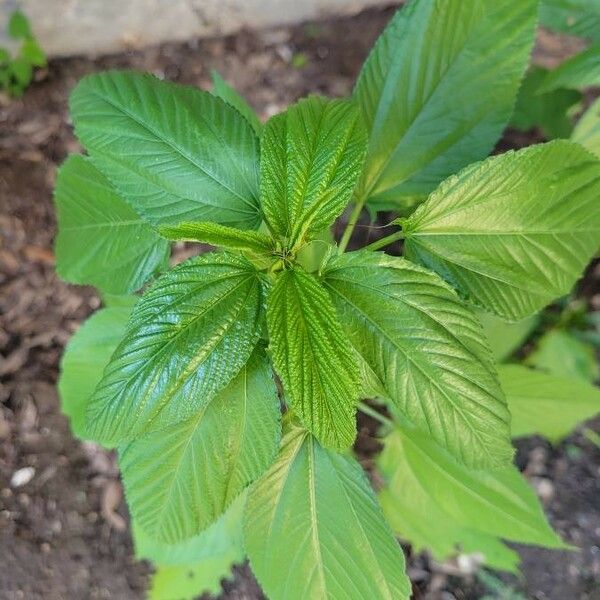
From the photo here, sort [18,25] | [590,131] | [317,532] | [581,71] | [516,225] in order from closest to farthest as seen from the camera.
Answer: [516,225]
[317,532]
[581,71]
[590,131]
[18,25]

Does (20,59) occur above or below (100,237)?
above

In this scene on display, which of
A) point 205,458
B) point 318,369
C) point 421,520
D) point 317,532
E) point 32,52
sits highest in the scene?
point 32,52

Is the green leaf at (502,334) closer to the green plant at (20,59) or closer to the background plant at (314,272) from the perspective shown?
the background plant at (314,272)

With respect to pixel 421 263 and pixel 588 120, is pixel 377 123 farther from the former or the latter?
pixel 588 120

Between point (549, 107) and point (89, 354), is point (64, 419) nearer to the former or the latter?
point (89, 354)

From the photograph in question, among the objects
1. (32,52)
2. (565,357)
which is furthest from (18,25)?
(565,357)

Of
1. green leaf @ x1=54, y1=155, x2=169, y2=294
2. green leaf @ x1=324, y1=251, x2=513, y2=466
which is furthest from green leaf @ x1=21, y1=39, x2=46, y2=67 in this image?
green leaf @ x1=324, y1=251, x2=513, y2=466

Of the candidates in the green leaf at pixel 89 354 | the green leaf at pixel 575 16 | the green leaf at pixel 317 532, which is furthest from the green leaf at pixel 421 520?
the green leaf at pixel 575 16
